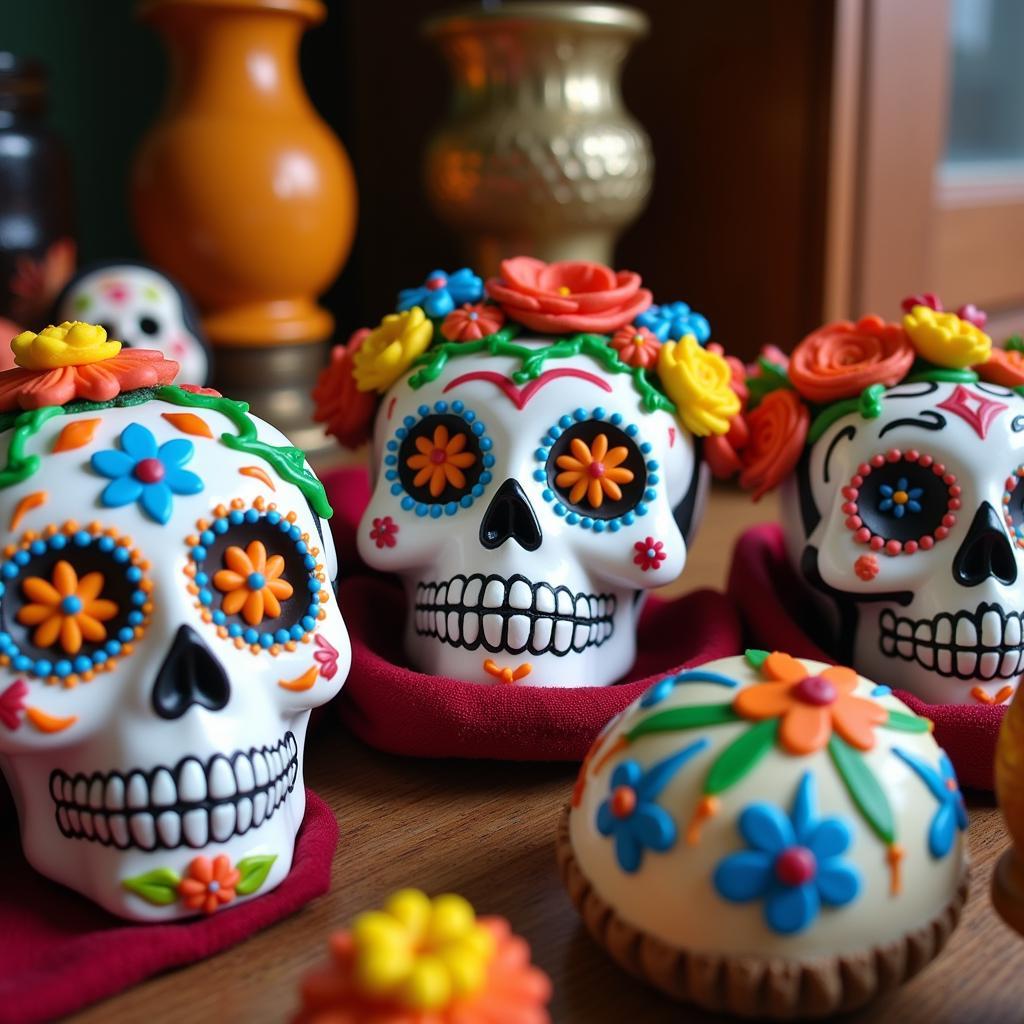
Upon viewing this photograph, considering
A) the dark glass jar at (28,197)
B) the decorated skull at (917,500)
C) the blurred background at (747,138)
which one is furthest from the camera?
the blurred background at (747,138)

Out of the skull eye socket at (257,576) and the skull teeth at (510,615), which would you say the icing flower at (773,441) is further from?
the skull eye socket at (257,576)

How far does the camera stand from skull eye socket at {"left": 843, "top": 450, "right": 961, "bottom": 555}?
2.46 feet

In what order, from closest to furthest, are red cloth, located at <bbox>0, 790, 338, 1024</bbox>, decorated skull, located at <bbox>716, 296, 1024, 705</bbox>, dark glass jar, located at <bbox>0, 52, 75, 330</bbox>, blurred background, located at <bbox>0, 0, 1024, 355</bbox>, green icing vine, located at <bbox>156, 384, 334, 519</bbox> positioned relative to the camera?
1. red cloth, located at <bbox>0, 790, 338, 1024</bbox>
2. green icing vine, located at <bbox>156, 384, 334, 519</bbox>
3. decorated skull, located at <bbox>716, 296, 1024, 705</bbox>
4. dark glass jar, located at <bbox>0, 52, 75, 330</bbox>
5. blurred background, located at <bbox>0, 0, 1024, 355</bbox>

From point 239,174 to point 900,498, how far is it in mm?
865

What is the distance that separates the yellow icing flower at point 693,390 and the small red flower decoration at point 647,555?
88 millimetres

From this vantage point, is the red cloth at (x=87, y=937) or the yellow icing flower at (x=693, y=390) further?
the yellow icing flower at (x=693, y=390)

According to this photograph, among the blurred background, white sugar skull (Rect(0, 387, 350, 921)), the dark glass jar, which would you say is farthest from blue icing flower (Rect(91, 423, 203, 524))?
the blurred background

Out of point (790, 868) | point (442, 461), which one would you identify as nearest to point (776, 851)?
point (790, 868)

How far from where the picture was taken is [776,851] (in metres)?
0.50

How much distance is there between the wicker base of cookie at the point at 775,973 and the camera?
1.65ft

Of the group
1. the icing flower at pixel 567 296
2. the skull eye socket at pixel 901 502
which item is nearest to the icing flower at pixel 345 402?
the icing flower at pixel 567 296

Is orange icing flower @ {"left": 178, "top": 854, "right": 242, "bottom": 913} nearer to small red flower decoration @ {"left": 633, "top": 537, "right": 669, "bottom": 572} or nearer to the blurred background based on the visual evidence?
small red flower decoration @ {"left": 633, "top": 537, "right": 669, "bottom": 572}

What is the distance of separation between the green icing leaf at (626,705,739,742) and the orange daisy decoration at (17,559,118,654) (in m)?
0.25

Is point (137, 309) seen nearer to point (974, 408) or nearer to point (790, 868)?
point (974, 408)
